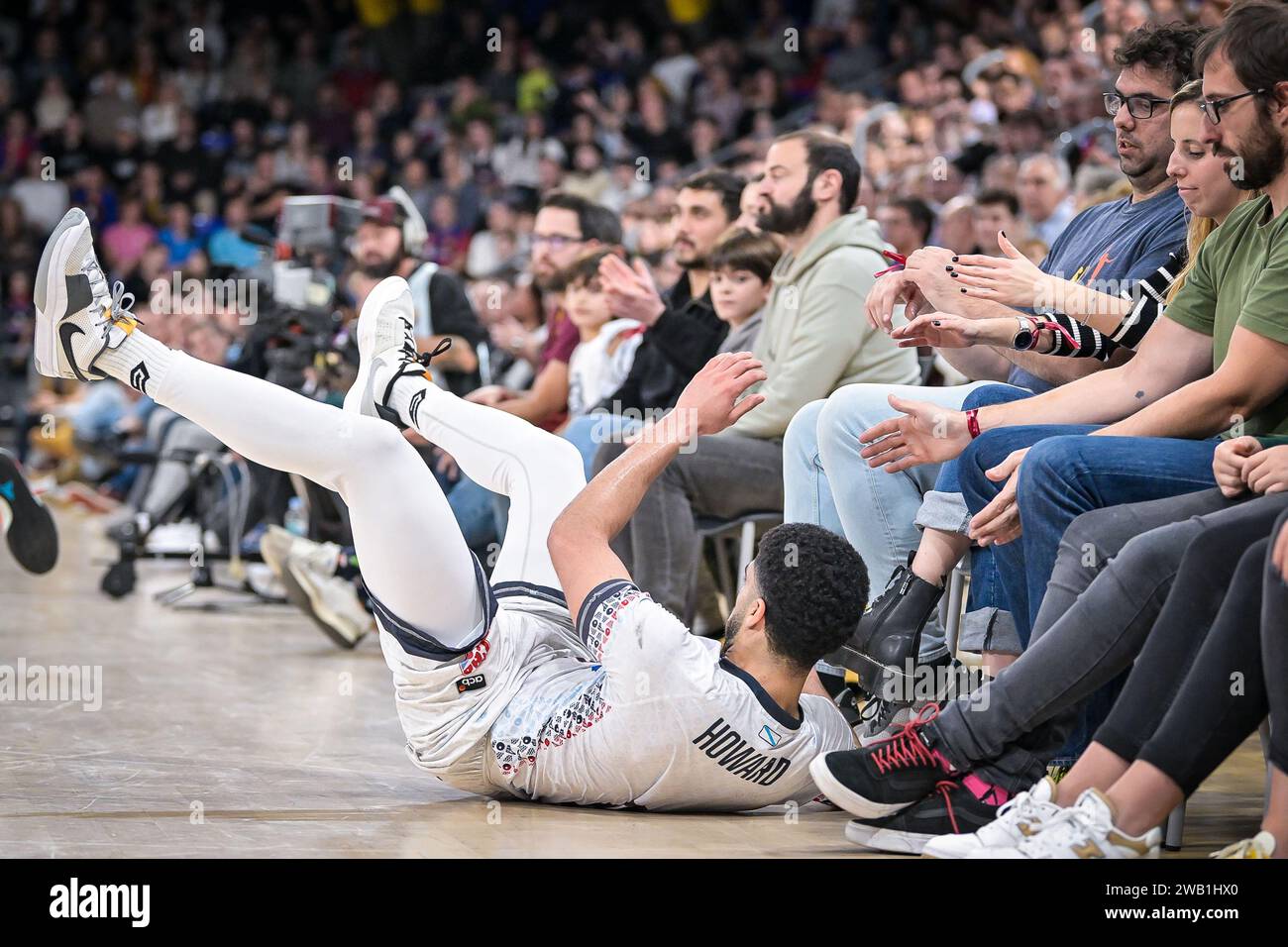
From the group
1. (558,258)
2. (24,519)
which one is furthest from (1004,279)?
(558,258)

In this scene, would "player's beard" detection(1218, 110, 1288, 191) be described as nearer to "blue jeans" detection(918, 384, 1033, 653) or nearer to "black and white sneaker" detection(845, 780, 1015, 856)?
"blue jeans" detection(918, 384, 1033, 653)

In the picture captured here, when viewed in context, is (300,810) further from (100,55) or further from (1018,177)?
(100,55)

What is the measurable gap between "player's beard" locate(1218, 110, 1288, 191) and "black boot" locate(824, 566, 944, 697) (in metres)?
0.83

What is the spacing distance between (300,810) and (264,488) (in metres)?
3.34

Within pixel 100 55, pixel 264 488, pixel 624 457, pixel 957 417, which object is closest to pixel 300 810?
pixel 624 457

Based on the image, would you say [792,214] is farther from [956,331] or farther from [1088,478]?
[1088,478]

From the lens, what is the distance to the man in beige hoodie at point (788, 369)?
3518 mm

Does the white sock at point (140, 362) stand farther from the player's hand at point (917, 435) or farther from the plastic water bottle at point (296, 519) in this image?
the plastic water bottle at point (296, 519)

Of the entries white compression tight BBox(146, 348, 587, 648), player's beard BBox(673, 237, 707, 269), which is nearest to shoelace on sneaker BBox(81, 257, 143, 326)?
white compression tight BBox(146, 348, 587, 648)

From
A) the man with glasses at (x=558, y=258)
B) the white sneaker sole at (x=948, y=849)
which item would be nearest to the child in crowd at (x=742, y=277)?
the man with glasses at (x=558, y=258)

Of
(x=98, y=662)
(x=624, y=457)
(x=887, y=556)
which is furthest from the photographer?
(x=98, y=662)

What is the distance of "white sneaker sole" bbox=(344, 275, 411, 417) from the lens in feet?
9.33

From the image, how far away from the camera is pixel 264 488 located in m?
5.50

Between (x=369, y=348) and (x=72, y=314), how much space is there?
21.6 inches
